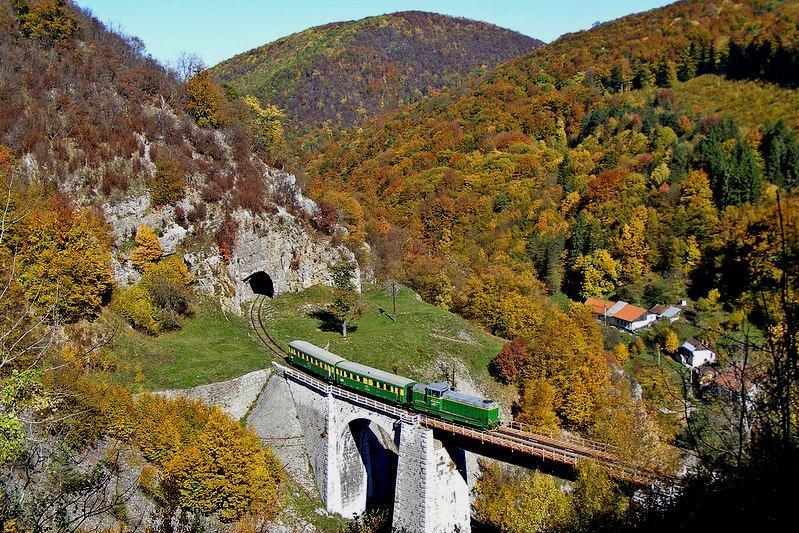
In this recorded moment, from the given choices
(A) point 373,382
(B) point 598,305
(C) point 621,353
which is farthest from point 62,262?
(B) point 598,305

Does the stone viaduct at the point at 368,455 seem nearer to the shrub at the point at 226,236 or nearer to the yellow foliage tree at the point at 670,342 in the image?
the shrub at the point at 226,236

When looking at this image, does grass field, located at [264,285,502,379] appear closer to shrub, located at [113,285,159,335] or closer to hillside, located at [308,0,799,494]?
hillside, located at [308,0,799,494]

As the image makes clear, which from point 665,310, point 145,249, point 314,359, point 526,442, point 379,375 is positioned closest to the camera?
point 526,442

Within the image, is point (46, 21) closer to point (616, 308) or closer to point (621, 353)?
point (621, 353)

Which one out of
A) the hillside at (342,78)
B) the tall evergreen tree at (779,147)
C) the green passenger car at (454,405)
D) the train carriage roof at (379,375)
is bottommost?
the green passenger car at (454,405)

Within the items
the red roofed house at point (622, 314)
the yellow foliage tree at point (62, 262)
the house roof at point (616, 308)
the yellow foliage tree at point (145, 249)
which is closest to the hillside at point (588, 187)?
the house roof at point (616, 308)

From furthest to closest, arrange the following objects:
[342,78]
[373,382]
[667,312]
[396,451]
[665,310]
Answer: [342,78] < [665,310] < [667,312] < [396,451] < [373,382]

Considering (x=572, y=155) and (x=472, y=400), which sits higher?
(x=572, y=155)
